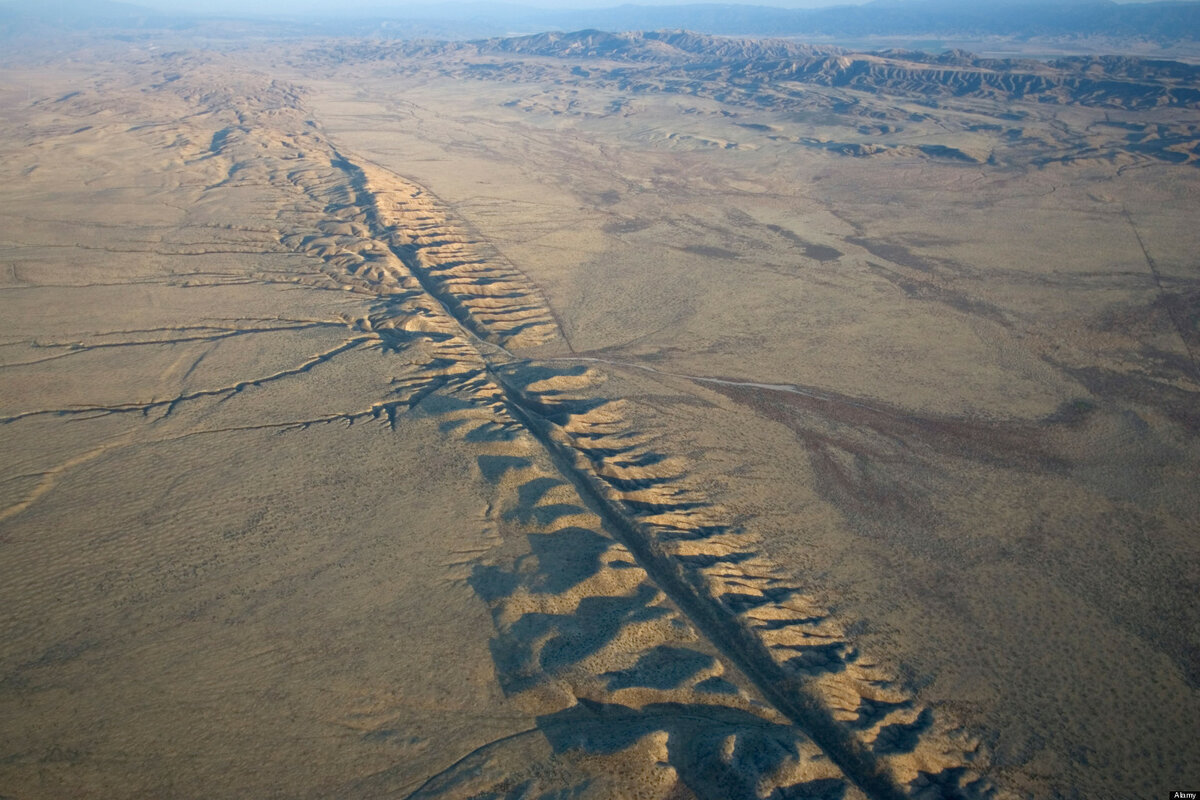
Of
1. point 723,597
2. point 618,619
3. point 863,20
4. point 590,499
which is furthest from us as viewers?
point 863,20

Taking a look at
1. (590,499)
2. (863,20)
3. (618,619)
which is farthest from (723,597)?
(863,20)

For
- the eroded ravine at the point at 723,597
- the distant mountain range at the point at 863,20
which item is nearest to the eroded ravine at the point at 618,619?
the eroded ravine at the point at 723,597

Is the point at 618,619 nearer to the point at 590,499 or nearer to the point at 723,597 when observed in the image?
the point at 723,597

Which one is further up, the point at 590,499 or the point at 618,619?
the point at 590,499

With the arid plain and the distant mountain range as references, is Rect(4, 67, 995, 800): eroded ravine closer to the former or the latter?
the arid plain

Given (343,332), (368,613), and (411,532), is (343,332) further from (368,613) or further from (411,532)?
(368,613)

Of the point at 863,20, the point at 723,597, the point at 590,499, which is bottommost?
the point at 723,597

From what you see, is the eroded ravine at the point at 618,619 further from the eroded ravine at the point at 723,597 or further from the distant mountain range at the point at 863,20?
the distant mountain range at the point at 863,20

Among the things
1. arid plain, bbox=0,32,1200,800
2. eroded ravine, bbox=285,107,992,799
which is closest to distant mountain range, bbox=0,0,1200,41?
arid plain, bbox=0,32,1200,800
